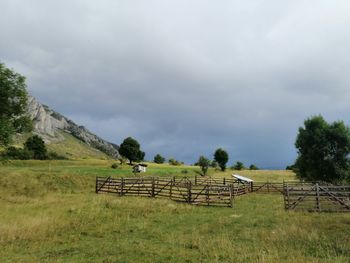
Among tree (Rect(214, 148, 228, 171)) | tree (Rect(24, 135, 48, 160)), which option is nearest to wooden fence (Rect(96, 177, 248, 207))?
tree (Rect(214, 148, 228, 171))

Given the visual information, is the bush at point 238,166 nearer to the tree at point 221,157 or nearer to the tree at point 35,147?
the tree at point 221,157

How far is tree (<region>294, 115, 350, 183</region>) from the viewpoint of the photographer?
43.2 metres

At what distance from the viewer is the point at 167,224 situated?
17.9 meters

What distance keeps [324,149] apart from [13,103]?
123 feet

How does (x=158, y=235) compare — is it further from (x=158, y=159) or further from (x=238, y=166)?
(x=158, y=159)

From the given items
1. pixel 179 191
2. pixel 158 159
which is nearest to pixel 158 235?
pixel 179 191

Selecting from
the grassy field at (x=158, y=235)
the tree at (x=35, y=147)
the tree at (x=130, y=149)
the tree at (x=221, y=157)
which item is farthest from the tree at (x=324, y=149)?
the tree at (x=35, y=147)

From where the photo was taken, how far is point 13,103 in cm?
3191

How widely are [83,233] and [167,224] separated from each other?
181 inches

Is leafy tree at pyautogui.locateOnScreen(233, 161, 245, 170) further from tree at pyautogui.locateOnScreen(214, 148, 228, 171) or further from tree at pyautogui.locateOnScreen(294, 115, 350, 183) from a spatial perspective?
tree at pyautogui.locateOnScreen(294, 115, 350, 183)

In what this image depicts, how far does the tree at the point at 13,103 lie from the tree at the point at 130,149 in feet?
184

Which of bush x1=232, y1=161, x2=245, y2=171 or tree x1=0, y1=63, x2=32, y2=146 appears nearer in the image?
tree x1=0, y1=63, x2=32, y2=146

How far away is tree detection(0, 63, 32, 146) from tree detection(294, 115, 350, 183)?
34941 millimetres

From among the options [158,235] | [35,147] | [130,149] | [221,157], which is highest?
[130,149]
